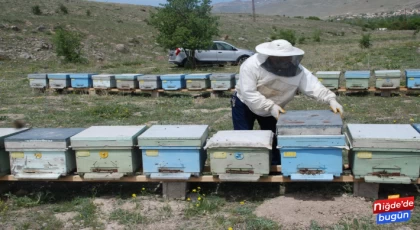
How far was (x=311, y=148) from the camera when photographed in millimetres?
3602

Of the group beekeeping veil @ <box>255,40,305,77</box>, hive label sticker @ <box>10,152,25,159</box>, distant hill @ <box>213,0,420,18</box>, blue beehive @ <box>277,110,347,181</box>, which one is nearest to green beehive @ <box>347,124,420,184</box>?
blue beehive @ <box>277,110,347,181</box>

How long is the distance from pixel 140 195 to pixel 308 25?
146 feet

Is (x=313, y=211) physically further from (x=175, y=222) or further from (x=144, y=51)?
(x=144, y=51)

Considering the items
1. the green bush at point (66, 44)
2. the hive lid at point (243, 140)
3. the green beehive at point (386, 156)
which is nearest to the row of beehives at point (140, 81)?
the hive lid at point (243, 140)

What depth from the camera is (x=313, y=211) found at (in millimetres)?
3562

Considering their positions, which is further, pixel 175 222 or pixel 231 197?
pixel 231 197

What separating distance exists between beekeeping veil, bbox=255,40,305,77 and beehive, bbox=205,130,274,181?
27.2 inches

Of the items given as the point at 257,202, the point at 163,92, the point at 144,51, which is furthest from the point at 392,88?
the point at 144,51

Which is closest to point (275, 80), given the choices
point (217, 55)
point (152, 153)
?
point (152, 153)

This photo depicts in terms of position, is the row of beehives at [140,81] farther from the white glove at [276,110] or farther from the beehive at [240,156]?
the beehive at [240,156]

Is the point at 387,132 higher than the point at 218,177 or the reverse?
higher

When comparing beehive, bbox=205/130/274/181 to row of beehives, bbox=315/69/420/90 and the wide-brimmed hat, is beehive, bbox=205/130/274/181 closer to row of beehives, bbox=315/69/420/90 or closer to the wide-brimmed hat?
the wide-brimmed hat

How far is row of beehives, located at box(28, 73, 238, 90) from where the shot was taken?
32.0ft

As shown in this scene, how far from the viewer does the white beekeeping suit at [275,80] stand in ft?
12.9
